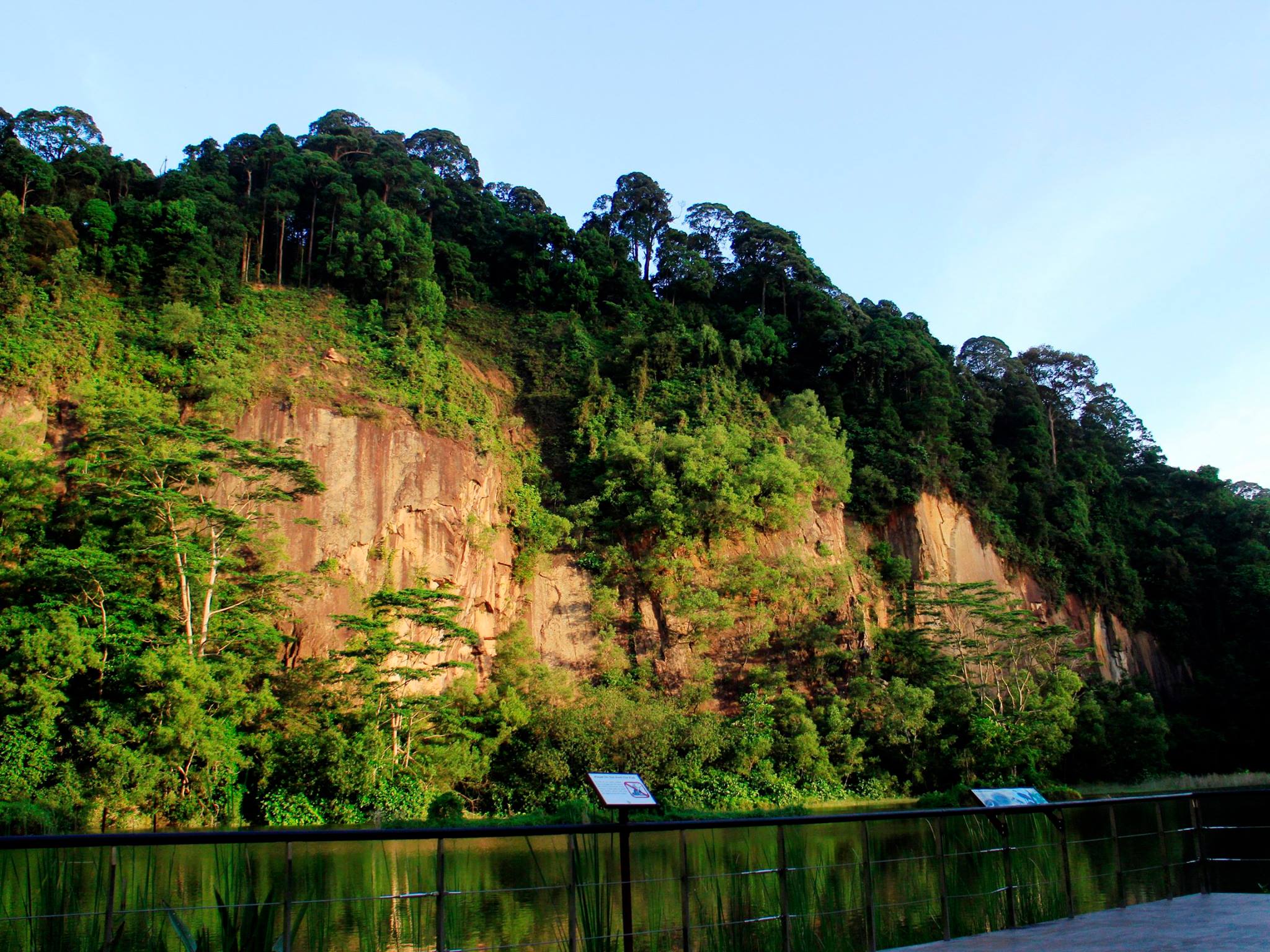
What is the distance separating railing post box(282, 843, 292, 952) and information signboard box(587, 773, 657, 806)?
53.0 inches

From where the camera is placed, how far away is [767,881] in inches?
404

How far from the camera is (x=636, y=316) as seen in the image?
132ft

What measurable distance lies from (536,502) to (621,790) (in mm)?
26976

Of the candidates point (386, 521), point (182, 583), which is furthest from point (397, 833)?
point (386, 521)

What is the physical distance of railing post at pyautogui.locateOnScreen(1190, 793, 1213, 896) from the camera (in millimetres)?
6266

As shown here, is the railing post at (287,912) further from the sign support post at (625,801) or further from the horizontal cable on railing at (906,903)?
the horizontal cable on railing at (906,903)

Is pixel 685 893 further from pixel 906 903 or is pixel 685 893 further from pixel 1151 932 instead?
pixel 1151 932

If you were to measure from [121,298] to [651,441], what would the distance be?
17398 millimetres

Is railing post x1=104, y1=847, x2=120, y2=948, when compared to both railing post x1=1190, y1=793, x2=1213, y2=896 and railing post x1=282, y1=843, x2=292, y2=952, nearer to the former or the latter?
railing post x1=282, y1=843, x2=292, y2=952

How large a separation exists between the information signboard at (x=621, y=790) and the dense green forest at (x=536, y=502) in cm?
1680

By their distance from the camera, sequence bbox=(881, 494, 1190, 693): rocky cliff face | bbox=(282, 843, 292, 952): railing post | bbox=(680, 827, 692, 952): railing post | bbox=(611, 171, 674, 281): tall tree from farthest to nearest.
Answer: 1. bbox=(611, 171, 674, 281): tall tree
2. bbox=(881, 494, 1190, 693): rocky cliff face
3. bbox=(680, 827, 692, 952): railing post
4. bbox=(282, 843, 292, 952): railing post

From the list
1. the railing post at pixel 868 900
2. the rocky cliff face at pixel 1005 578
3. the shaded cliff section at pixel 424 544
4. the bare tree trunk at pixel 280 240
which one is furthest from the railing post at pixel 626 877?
the bare tree trunk at pixel 280 240

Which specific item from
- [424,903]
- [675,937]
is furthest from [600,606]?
[675,937]

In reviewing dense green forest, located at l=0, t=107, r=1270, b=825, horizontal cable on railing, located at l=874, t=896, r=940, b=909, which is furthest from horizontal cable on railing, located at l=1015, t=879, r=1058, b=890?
dense green forest, located at l=0, t=107, r=1270, b=825
